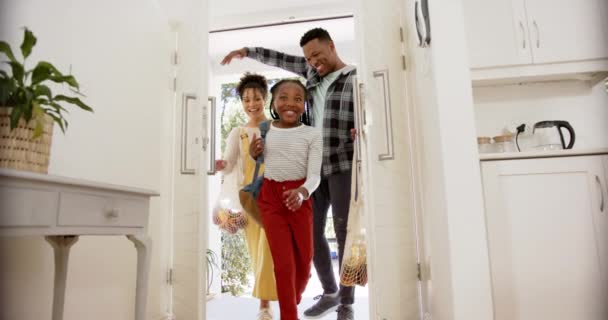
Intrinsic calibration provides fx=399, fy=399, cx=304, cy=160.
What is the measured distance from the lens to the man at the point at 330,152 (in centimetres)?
261

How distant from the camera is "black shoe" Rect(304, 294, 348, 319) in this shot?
257 centimetres

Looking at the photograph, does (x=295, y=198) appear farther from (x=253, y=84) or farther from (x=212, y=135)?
(x=253, y=84)

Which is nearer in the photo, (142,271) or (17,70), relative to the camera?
(17,70)

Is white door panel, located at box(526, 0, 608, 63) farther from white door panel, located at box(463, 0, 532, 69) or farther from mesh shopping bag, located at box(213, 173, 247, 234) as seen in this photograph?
mesh shopping bag, located at box(213, 173, 247, 234)

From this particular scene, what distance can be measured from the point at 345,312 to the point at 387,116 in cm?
125

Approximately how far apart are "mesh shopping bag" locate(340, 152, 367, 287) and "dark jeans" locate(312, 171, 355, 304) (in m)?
0.12

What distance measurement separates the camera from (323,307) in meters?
2.62

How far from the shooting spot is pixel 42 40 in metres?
1.36

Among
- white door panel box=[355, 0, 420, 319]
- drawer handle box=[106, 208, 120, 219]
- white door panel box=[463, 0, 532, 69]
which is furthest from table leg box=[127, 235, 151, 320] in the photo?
white door panel box=[463, 0, 532, 69]

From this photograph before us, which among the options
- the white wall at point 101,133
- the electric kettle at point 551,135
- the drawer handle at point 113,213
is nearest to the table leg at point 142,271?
the drawer handle at point 113,213

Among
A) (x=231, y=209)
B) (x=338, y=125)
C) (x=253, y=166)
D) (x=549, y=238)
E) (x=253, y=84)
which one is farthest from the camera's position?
(x=253, y=84)

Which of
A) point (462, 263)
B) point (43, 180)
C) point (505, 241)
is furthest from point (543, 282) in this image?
point (43, 180)

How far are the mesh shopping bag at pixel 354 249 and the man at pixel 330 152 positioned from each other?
0.42 feet

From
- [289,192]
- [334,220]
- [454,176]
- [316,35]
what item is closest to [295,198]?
[289,192]
